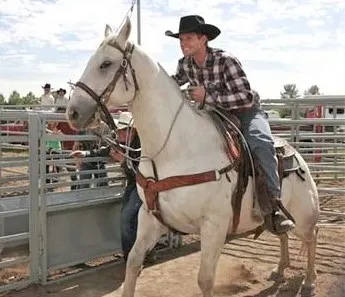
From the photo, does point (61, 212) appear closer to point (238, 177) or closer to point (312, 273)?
point (238, 177)

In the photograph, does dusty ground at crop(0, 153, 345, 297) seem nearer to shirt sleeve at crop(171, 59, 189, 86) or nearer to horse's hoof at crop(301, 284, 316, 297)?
horse's hoof at crop(301, 284, 316, 297)

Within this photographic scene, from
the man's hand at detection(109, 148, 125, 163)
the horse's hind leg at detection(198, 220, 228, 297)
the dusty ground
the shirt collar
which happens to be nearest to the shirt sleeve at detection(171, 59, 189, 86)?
the shirt collar

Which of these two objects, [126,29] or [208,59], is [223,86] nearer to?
[208,59]

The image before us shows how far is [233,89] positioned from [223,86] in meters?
0.11

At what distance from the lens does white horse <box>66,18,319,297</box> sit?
3.57m

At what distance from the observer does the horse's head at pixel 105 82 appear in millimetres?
3412

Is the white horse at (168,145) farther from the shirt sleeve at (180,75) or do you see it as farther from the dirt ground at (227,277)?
the dirt ground at (227,277)

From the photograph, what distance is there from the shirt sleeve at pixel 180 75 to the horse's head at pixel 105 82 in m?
0.91

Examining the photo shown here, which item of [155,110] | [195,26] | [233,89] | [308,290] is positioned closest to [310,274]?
[308,290]

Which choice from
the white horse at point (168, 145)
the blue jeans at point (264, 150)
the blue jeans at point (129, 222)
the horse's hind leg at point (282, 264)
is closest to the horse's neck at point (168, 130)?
the white horse at point (168, 145)

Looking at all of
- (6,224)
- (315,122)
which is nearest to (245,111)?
(6,224)

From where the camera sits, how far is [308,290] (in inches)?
205

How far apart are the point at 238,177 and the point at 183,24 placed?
4.23 feet

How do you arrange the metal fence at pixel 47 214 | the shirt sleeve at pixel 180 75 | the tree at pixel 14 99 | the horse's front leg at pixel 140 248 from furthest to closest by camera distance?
1. the tree at pixel 14 99
2. the metal fence at pixel 47 214
3. the shirt sleeve at pixel 180 75
4. the horse's front leg at pixel 140 248
